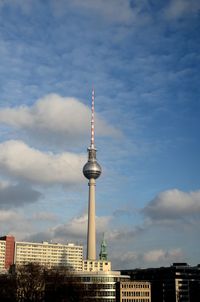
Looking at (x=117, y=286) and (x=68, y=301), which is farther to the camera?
(x=117, y=286)

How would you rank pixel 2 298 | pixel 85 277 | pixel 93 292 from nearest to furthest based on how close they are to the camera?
pixel 2 298, pixel 93 292, pixel 85 277

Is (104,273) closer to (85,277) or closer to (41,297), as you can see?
(85,277)

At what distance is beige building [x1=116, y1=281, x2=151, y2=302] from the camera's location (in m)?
187

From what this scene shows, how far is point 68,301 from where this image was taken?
136875mm

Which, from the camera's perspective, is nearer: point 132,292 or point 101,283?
point 101,283

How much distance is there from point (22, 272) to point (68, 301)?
607 inches

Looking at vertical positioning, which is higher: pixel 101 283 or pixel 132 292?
pixel 101 283

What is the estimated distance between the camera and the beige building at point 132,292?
613ft

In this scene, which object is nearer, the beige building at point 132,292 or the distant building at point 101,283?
the distant building at point 101,283

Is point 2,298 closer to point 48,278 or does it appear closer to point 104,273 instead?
point 48,278

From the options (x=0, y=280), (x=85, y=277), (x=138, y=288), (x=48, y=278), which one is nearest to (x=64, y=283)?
(x=48, y=278)

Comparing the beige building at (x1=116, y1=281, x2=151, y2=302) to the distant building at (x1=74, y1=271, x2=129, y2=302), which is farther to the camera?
the beige building at (x1=116, y1=281, x2=151, y2=302)

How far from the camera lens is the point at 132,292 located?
7475 inches

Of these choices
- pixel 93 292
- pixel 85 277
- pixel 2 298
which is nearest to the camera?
pixel 2 298
